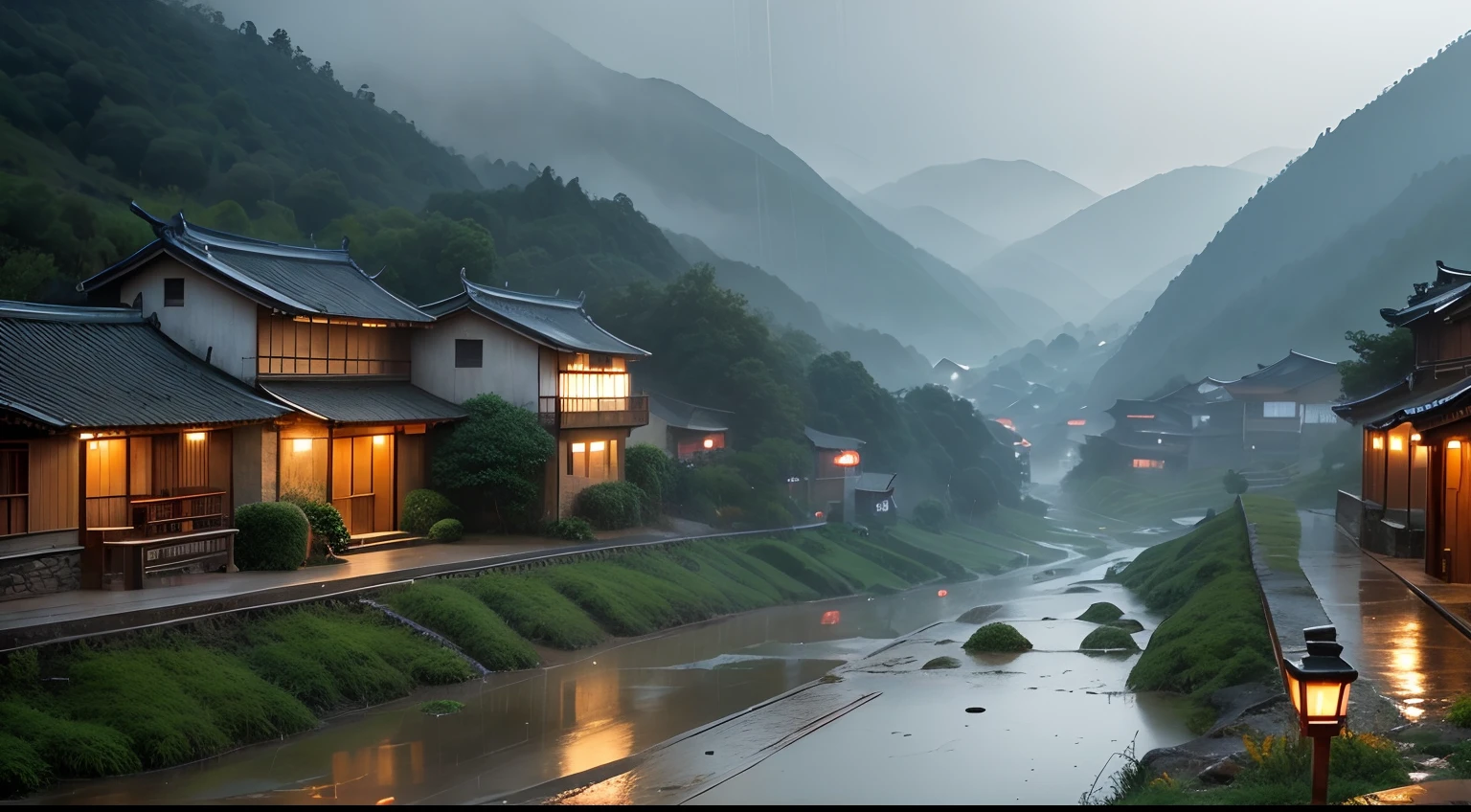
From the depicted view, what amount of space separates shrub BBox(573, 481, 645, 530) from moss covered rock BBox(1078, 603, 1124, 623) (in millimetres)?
16539

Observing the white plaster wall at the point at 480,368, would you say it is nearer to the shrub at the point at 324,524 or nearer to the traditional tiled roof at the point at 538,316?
the traditional tiled roof at the point at 538,316

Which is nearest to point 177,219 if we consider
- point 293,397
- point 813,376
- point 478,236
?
point 293,397

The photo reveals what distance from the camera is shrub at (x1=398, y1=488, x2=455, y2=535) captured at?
3588 centimetres

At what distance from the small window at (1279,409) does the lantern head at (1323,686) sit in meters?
82.0

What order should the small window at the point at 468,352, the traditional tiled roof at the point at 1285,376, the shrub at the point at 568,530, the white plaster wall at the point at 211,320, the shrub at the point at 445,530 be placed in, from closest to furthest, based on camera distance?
the white plaster wall at the point at 211,320 < the shrub at the point at 445,530 < the shrub at the point at 568,530 < the small window at the point at 468,352 < the traditional tiled roof at the point at 1285,376

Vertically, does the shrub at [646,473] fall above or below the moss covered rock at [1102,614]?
above

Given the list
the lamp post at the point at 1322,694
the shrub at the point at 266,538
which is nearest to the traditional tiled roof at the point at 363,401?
the shrub at the point at 266,538

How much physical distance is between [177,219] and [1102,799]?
91.4 feet

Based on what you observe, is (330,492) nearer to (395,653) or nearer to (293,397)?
(293,397)

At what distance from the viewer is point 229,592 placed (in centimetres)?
2380

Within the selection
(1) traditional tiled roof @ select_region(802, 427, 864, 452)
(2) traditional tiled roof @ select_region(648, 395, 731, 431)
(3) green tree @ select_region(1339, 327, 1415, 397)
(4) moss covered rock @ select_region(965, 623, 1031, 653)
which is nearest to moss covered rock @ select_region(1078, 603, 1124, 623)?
(4) moss covered rock @ select_region(965, 623, 1031, 653)

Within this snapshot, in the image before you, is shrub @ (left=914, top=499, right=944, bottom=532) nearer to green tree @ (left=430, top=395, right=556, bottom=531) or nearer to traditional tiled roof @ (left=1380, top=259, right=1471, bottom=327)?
traditional tiled roof @ (left=1380, top=259, right=1471, bottom=327)

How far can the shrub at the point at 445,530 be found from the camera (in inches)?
1406

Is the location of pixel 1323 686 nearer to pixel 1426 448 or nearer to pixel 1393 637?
pixel 1393 637
